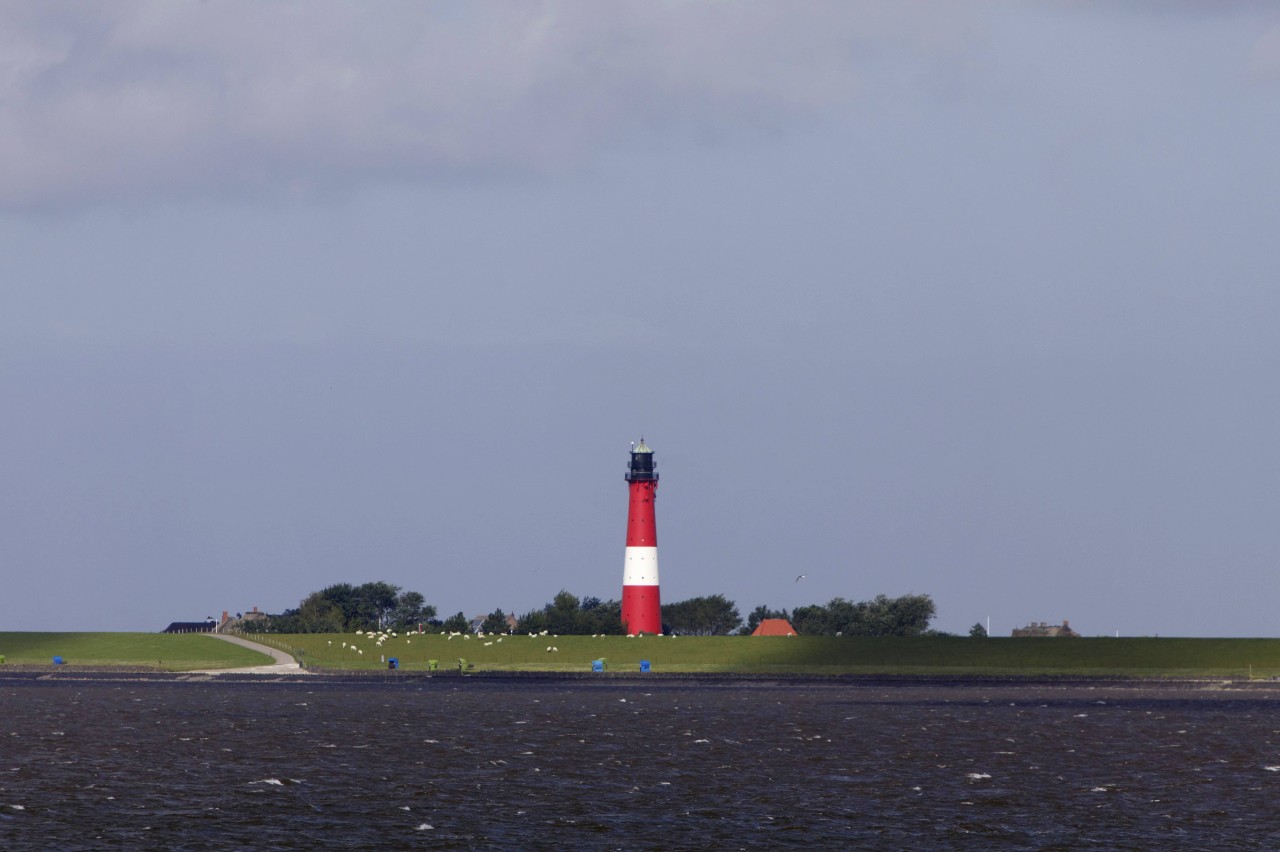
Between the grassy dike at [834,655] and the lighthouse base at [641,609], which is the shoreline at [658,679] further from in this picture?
the lighthouse base at [641,609]

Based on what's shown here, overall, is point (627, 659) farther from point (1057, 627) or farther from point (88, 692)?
point (1057, 627)

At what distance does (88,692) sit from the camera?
114 metres

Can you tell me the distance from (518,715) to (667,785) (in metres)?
35.2

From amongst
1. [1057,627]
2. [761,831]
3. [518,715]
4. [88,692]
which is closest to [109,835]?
[761,831]

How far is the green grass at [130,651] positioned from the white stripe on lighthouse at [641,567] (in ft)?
95.7

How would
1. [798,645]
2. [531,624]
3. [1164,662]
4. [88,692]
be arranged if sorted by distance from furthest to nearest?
[531,624] → [798,645] → [1164,662] → [88,692]

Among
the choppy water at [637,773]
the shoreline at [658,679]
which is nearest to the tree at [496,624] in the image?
the shoreline at [658,679]

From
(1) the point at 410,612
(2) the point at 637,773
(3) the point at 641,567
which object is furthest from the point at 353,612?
(2) the point at 637,773

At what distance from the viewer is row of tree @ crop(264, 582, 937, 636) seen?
6649 inches

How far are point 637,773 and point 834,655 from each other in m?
90.6

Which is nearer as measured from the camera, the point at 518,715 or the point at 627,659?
the point at 518,715

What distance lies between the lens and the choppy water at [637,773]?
4503cm

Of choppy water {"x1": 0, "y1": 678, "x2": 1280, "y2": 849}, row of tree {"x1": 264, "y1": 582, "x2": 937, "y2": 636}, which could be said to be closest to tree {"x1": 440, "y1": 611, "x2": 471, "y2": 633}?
row of tree {"x1": 264, "y1": 582, "x2": 937, "y2": 636}

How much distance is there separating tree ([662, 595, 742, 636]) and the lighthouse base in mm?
41925
